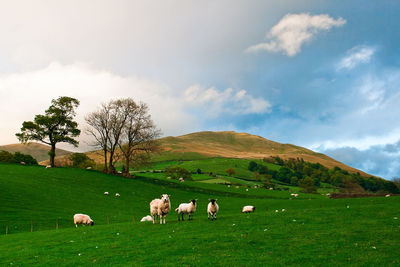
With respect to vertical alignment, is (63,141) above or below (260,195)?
above

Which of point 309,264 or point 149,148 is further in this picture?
point 149,148

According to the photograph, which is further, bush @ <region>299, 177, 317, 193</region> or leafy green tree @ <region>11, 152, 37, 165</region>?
bush @ <region>299, 177, 317, 193</region>

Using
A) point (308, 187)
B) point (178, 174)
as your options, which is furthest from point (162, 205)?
point (308, 187)

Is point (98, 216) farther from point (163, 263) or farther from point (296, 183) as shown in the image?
point (296, 183)

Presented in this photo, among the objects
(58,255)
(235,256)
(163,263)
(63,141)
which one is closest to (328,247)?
(235,256)

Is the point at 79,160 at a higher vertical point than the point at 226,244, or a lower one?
higher

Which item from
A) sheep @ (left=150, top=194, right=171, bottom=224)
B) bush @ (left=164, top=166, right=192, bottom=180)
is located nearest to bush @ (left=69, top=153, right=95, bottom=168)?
bush @ (left=164, top=166, right=192, bottom=180)

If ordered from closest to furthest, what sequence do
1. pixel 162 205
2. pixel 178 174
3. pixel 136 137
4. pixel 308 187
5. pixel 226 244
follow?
pixel 226 244 < pixel 162 205 < pixel 136 137 < pixel 178 174 < pixel 308 187

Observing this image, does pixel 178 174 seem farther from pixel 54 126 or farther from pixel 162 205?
pixel 162 205

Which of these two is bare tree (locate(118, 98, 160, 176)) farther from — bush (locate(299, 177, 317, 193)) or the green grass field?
bush (locate(299, 177, 317, 193))

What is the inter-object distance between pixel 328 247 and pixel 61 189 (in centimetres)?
5234

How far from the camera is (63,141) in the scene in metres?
74.4

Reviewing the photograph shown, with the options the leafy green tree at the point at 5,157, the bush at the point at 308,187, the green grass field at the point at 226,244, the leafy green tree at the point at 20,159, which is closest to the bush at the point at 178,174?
the leafy green tree at the point at 20,159

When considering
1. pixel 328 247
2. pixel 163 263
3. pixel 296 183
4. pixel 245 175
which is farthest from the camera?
pixel 245 175
